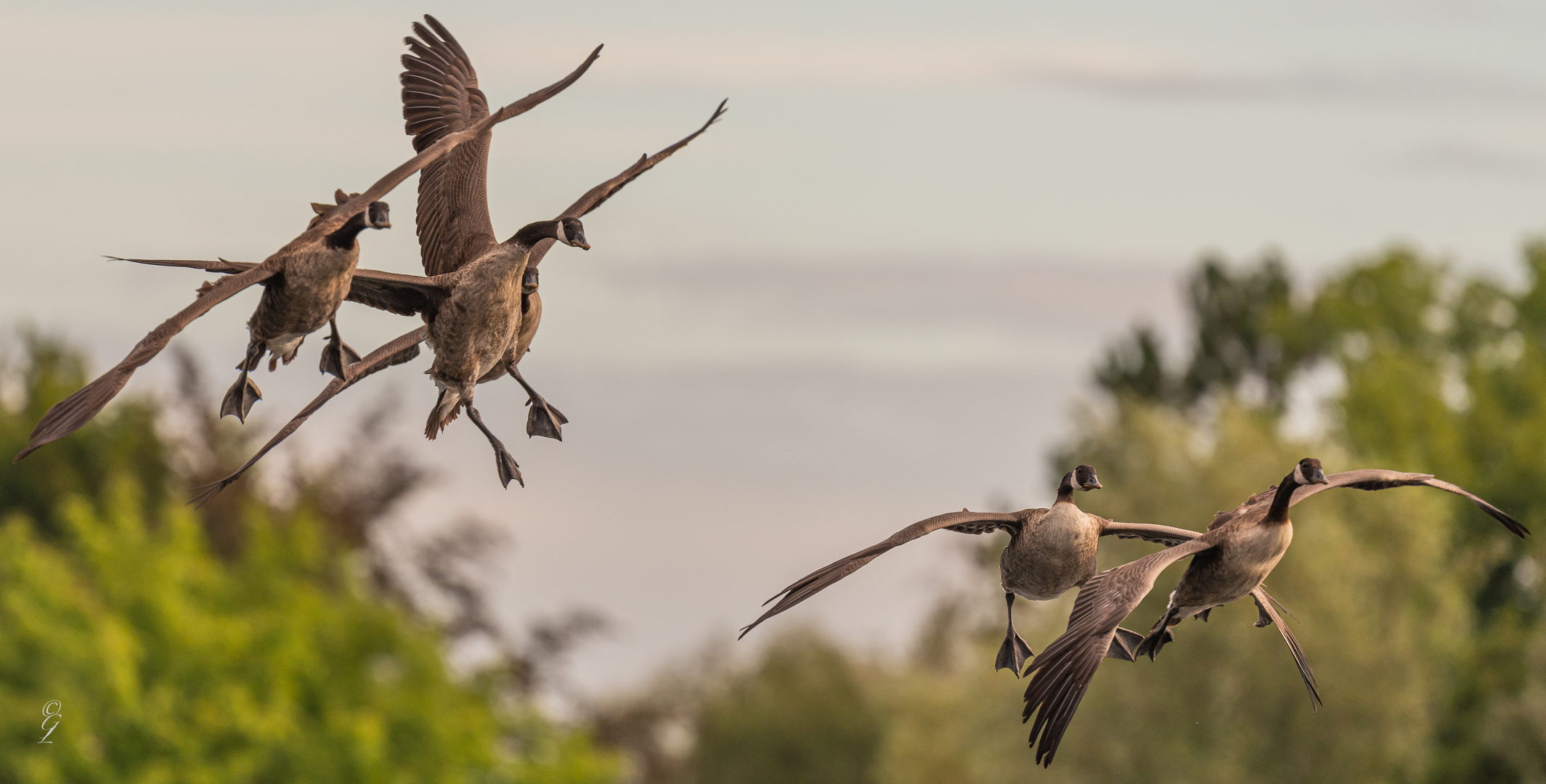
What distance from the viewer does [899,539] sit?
478cm

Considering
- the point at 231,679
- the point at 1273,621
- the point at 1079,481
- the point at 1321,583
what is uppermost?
the point at 1079,481

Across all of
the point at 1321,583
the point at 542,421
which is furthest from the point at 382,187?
the point at 1321,583

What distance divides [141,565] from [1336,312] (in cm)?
5277

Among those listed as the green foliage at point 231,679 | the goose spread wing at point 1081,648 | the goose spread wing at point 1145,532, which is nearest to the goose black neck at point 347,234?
the goose spread wing at point 1081,648

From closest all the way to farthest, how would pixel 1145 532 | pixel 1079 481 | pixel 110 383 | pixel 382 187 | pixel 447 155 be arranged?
pixel 110 383 → pixel 382 187 → pixel 1079 481 → pixel 1145 532 → pixel 447 155

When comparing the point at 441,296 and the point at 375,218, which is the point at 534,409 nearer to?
the point at 441,296

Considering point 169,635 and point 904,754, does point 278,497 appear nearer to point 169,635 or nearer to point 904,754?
point 169,635

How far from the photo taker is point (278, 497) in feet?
217

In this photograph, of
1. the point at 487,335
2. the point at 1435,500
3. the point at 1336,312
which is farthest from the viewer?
the point at 1336,312

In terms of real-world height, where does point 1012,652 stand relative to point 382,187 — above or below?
below

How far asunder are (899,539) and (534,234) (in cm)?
171

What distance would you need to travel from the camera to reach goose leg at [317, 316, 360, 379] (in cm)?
553

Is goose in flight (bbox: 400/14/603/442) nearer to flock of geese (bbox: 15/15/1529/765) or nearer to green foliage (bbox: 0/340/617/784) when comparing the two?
flock of geese (bbox: 15/15/1529/765)

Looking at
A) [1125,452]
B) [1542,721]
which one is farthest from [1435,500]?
[1125,452]
